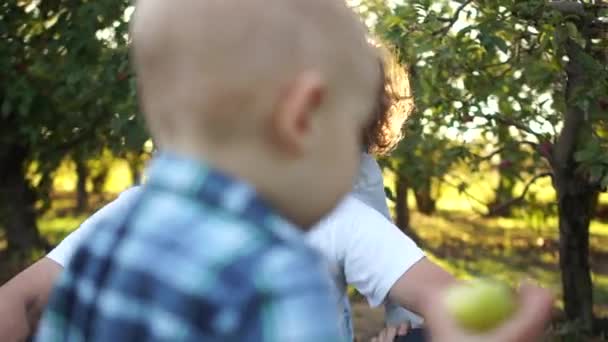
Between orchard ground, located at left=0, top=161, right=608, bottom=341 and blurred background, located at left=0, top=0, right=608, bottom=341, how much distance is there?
0.03 metres

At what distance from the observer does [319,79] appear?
0.89 m

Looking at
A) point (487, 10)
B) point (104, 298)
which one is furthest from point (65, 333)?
point (487, 10)

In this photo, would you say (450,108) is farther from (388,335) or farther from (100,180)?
(100,180)

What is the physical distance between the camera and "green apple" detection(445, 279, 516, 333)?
3.13 ft

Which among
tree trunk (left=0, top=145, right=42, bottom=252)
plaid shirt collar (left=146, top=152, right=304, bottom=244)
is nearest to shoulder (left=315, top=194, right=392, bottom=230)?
plaid shirt collar (left=146, top=152, right=304, bottom=244)

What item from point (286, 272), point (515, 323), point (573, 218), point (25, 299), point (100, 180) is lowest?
point (100, 180)

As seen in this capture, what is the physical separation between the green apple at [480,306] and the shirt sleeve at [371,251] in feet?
2.17

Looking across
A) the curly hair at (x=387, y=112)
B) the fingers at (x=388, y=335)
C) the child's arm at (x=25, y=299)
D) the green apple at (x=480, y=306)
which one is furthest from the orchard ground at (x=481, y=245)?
the green apple at (x=480, y=306)

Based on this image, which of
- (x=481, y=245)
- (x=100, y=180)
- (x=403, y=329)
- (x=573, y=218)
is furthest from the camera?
(x=100, y=180)

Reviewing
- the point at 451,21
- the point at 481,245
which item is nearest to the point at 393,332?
the point at 451,21

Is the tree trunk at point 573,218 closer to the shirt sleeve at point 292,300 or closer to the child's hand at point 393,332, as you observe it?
the child's hand at point 393,332

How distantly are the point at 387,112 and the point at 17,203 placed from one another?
5183 mm

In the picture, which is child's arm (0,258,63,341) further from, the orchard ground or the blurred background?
the orchard ground

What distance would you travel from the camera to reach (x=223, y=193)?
0.90 metres
